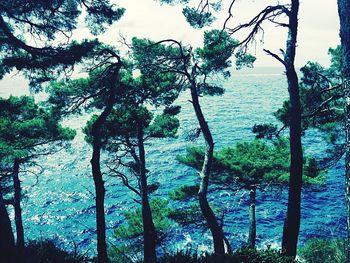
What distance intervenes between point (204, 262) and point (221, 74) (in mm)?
7352

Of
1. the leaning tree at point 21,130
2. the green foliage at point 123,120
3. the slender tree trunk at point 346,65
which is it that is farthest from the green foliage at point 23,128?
the slender tree trunk at point 346,65

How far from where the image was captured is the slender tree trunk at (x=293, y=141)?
24.0 feet

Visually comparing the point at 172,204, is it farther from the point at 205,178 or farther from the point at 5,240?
the point at 5,240

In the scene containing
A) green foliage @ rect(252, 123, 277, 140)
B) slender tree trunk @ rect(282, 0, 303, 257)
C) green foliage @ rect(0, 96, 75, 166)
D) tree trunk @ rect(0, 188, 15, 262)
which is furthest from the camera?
green foliage @ rect(0, 96, 75, 166)

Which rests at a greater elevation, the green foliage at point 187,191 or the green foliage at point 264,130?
the green foliage at point 264,130

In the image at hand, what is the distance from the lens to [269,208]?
25734mm

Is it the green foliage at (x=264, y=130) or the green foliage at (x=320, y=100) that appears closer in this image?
the green foliage at (x=320, y=100)

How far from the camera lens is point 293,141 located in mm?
7652

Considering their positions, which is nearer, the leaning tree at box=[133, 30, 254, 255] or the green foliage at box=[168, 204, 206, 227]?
the leaning tree at box=[133, 30, 254, 255]

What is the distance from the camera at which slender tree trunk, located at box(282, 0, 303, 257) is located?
730cm

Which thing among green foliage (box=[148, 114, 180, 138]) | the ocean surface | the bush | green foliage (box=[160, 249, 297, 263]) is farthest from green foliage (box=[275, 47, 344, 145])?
the bush

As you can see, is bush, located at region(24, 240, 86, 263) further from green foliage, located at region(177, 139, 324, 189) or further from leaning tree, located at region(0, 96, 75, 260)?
green foliage, located at region(177, 139, 324, 189)

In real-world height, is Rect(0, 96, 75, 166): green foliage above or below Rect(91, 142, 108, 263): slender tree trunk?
above

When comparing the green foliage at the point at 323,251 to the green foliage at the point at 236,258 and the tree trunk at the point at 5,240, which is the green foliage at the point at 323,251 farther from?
the tree trunk at the point at 5,240
